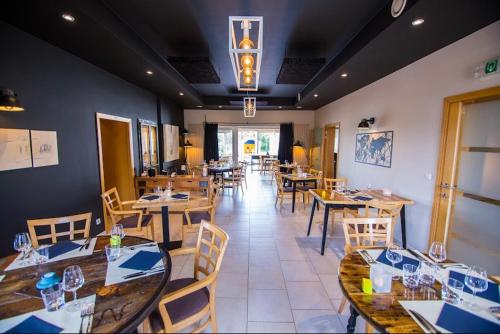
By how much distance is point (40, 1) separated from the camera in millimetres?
1849

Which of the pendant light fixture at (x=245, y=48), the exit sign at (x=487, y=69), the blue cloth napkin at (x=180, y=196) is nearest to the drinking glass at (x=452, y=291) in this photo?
the pendant light fixture at (x=245, y=48)

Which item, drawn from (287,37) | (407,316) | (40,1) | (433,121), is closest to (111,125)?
(40,1)

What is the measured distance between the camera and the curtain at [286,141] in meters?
8.54

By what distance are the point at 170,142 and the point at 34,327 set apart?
6.11 metres

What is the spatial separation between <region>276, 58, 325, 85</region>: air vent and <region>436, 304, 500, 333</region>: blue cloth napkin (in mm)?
3688

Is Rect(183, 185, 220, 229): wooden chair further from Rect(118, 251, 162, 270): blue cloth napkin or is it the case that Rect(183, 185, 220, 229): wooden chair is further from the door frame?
the door frame

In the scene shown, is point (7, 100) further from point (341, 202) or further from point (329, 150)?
point (329, 150)

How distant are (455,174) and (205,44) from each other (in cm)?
394

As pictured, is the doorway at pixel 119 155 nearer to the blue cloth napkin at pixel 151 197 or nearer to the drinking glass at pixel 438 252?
the blue cloth napkin at pixel 151 197

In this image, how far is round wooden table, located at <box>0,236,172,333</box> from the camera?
1.03m

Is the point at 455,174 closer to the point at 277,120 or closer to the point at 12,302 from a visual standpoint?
the point at 12,302

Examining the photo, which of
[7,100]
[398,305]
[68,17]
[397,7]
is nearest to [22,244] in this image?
[7,100]

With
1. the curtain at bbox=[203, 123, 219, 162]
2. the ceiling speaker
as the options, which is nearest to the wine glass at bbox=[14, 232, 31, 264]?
the ceiling speaker

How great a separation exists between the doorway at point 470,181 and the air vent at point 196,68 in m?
3.63
